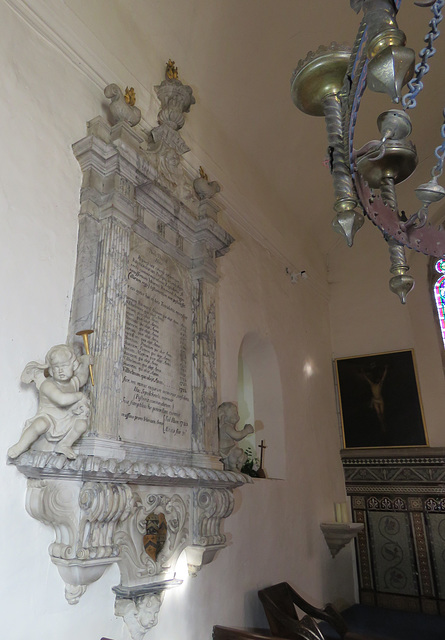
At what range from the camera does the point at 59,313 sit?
2961mm

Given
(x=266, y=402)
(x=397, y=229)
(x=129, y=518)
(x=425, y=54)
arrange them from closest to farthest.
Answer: (x=425, y=54) < (x=397, y=229) < (x=129, y=518) < (x=266, y=402)

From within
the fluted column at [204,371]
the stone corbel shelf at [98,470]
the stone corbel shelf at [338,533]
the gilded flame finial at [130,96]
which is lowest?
the stone corbel shelf at [338,533]

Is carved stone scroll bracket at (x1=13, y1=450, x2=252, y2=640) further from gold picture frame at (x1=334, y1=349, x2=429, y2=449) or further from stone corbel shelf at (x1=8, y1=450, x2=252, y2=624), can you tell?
gold picture frame at (x1=334, y1=349, x2=429, y2=449)

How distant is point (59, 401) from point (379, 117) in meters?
1.92

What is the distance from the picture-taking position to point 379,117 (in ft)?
5.92

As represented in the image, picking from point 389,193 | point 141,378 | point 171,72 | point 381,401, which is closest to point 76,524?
point 141,378

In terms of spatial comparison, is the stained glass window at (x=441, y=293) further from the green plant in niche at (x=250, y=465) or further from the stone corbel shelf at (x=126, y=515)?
the stone corbel shelf at (x=126, y=515)

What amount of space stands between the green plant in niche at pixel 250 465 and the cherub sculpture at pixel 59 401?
2.48 metres

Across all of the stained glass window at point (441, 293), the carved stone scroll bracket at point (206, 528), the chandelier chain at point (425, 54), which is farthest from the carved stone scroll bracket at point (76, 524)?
the stained glass window at point (441, 293)

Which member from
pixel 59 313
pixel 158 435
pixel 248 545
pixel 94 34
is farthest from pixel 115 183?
pixel 248 545

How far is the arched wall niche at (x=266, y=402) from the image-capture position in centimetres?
550

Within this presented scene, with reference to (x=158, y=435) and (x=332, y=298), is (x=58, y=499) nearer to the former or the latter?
(x=158, y=435)

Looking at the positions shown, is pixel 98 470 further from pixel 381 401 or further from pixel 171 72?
pixel 381 401

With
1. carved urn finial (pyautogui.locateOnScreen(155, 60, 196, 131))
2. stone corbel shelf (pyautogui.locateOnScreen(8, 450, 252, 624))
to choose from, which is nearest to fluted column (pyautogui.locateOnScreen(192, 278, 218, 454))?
stone corbel shelf (pyautogui.locateOnScreen(8, 450, 252, 624))
